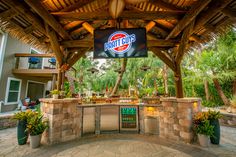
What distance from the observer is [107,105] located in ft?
15.2

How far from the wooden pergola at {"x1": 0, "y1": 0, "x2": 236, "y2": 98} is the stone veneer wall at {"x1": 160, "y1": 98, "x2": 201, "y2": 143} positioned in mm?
356

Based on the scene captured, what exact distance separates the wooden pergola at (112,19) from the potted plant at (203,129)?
80 centimetres

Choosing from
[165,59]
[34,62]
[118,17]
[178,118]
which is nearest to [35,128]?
[118,17]

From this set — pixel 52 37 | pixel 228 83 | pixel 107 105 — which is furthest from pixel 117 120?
pixel 228 83

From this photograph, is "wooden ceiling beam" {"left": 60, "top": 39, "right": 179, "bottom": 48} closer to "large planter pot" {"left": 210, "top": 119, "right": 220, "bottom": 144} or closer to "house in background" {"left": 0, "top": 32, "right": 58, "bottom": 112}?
"large planter pot" {"left": 210, "top": 119, "right": 220, "bottom": 144}

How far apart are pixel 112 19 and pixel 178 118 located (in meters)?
3.39

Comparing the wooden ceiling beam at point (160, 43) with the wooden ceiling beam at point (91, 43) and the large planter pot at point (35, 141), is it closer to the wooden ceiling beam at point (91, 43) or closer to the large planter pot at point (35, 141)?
the wooden ceiling beam at point (91, 43)

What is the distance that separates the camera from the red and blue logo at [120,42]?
3.05m

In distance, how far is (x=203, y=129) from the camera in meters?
3.33

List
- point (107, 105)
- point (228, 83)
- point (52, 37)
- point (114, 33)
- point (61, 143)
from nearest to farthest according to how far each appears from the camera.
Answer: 1. point (114, 33)
2. point (52, 37)
3. point (61, 143)
4. point (107, 105)
5. point (228, 83)

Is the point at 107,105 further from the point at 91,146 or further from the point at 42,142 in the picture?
the point at 42,142

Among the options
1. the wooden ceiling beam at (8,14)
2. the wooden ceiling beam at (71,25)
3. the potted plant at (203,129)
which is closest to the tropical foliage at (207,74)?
the potted plant at (203,129)

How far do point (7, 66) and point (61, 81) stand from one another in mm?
5381

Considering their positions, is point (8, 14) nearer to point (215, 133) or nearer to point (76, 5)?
point (76, 5)
